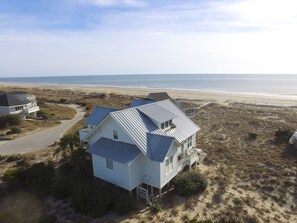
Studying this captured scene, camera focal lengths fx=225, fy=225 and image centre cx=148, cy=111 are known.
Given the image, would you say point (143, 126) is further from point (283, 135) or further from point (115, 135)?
point (283, 135)

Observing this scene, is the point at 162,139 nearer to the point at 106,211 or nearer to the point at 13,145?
the point at 106,211

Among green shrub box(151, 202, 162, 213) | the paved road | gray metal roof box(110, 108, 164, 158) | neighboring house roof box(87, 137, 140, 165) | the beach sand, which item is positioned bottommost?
the beach sand

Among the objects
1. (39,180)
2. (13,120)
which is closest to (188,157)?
(39,180)

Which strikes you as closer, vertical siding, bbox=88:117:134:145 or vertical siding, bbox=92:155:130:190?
vertical siding, bbox=92:155:130:190

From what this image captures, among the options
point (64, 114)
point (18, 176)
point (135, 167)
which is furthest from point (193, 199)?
point (64, 114)

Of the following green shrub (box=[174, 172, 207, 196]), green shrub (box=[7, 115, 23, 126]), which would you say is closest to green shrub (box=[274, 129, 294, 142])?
green shrub (box=[174, 172, 207, 196])

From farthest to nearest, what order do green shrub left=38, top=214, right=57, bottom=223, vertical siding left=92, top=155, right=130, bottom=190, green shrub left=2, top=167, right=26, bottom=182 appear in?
green shrub left=2, top=167, right=26, bottom=182 → vertical siding left=92, top=155, right=130, bottom=190 → green shrub left=38, top=214, right=57, bottom=223

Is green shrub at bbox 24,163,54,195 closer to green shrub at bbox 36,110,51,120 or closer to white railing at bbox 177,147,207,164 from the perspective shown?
white railing at bbox 177,147,207,164
